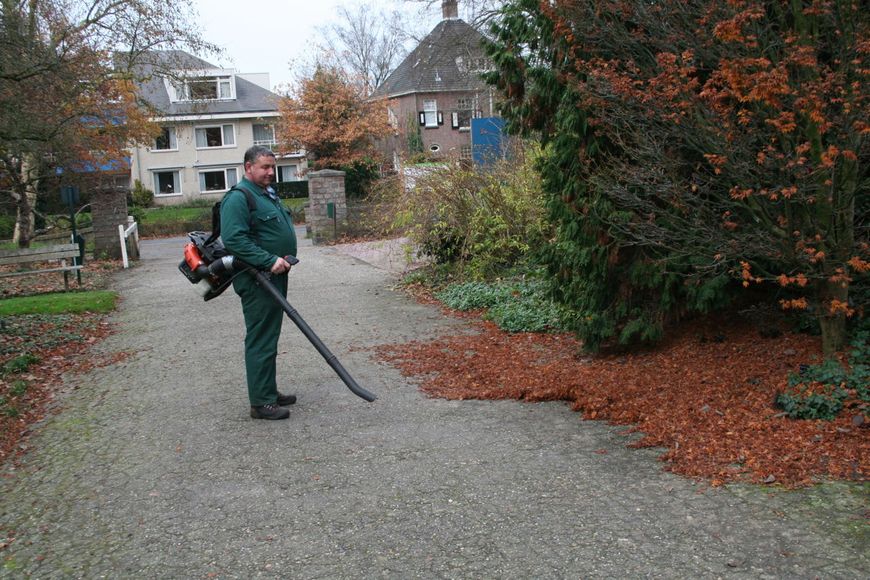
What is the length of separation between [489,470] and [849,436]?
211 centimetres

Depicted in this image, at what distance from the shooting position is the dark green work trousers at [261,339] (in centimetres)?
639

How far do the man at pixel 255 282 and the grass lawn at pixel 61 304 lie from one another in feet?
24.6

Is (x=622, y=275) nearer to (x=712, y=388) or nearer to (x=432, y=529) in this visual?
(x=712, y=388)

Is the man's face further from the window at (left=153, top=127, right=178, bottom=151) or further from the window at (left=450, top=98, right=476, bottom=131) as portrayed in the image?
the window at (left=153, top=127, right=178, bottom=151)

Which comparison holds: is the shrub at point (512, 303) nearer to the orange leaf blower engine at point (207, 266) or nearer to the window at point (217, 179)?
the orange leaf blower engine at point (207, 266)

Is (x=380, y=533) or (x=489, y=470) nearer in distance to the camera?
(x=380, y=533)

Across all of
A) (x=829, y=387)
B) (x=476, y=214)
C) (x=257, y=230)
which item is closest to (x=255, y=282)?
(x=257, y=230)

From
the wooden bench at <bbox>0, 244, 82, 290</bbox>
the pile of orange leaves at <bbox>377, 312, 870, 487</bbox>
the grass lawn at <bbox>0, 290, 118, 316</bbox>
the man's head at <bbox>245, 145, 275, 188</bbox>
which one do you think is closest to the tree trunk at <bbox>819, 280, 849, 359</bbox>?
the pile of orange leaves at <bbox>377, 312, 870, 487</bbox>

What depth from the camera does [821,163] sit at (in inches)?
203

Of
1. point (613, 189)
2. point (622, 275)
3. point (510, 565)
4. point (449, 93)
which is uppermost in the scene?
point (449, 93)

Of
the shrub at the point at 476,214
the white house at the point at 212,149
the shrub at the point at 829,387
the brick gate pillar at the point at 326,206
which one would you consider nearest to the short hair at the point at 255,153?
the shrub at the point at 829,387

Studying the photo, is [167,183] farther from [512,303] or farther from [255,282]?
[255,282]

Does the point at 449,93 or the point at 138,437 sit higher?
the point at 449,93

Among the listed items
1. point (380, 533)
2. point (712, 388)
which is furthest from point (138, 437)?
point (712, 388)
